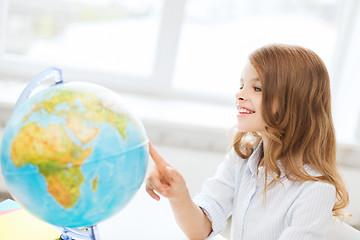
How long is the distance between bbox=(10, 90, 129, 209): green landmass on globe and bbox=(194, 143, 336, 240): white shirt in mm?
571

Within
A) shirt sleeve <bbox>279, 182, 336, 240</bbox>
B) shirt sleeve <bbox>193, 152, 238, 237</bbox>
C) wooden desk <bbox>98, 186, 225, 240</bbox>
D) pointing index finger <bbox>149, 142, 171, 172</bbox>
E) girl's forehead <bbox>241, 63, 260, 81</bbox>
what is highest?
girl's forehead <bbox>241, 63, 260, 81</bbox>

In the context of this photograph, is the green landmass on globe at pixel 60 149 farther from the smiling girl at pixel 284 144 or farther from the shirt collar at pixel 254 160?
the shirt collar at pixel 254 160

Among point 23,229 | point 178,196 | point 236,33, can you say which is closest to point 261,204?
point 178,196

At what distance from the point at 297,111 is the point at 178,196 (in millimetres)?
403

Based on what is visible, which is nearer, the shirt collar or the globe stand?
the globe stand

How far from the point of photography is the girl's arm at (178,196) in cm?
107

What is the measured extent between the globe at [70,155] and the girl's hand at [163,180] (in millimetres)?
205

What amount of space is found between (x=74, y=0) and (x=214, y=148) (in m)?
1.12

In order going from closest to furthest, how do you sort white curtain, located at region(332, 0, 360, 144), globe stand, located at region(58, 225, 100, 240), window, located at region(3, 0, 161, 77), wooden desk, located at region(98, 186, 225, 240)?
1. globe stand, located at region(58, 225, 100, 240)
2. wooden desk, located at region(98, 186, 225, 240)
3. window, located at region(3, 0, 161, 77)
4. white curtain, located at region(332, 0, 360, 144)

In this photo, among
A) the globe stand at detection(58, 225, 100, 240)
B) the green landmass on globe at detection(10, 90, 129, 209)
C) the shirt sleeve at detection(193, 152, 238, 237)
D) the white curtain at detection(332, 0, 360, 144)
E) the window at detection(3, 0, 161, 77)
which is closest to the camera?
the green landmass on globe at detection(10, 90, 129, 209)

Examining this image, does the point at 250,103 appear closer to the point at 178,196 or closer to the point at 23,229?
the point at 178,196

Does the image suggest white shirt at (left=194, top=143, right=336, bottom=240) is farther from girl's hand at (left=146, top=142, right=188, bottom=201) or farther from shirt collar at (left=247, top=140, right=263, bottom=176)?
girl's hand at (left=146, top=142, right=188, bottom=201)


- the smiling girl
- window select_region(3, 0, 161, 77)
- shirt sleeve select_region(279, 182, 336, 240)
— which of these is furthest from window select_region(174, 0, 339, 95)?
shirt sleeve select_region(279, 182, 336, 240)

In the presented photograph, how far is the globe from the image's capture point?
78cm
